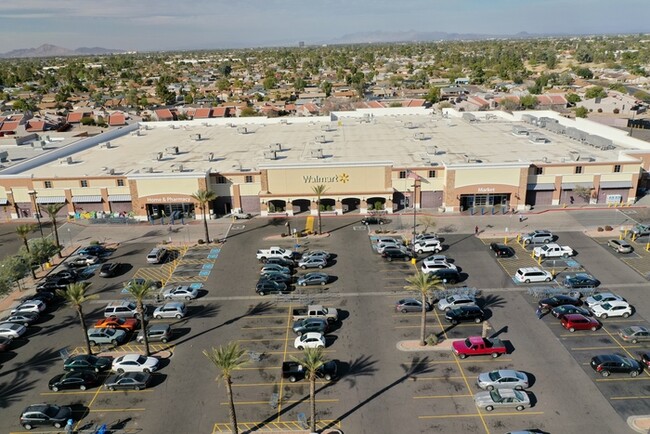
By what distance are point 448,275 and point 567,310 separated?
1146 centimetres

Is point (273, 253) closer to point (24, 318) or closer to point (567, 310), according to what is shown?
point (24, 318)

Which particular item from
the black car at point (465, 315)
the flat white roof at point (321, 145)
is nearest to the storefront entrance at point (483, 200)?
the flat white roof at point (321, 145)

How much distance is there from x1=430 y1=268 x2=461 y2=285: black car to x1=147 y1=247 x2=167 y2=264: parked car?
31.2 metres

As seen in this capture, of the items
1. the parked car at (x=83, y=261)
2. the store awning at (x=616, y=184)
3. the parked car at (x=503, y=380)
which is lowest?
the parked car at (x=503, y=380)

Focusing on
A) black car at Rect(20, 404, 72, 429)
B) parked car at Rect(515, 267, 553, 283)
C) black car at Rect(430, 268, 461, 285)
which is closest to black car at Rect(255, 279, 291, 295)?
black car at Rect(430, 268, 461, 285)

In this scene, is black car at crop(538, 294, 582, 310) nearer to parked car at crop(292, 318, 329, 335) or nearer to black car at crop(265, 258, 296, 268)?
parked car at crop(292, 318, 329, 335)

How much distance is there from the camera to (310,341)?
39594 mm

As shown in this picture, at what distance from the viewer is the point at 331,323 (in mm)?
43688

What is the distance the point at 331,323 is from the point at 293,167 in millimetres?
31126

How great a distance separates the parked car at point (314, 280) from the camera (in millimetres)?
50812

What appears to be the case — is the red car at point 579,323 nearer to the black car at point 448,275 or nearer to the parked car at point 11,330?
the black car at point 448,275

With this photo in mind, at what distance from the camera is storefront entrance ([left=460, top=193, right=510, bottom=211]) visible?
70875 mm

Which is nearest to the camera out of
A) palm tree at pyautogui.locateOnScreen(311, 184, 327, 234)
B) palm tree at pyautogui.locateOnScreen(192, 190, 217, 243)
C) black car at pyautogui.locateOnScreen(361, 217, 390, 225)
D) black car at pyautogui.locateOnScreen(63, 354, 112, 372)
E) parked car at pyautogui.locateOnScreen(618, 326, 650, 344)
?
black car at pyautogui.locateOnScreen(63, 354, 112, 372)

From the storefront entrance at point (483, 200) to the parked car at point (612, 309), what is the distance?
28.6m
